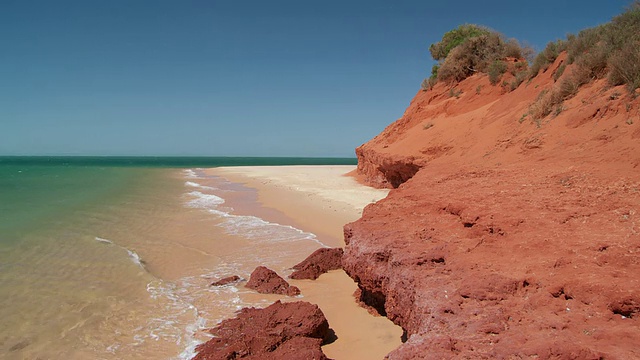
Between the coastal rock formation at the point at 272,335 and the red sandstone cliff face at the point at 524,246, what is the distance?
0.91m

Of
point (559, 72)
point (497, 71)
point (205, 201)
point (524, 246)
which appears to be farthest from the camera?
point (205, 201)

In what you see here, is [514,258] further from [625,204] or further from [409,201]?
[409,201]

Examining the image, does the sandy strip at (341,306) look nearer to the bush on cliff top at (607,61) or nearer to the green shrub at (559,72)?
the bush on cliff top at (607,61)

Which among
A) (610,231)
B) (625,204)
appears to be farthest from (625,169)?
(610,231)

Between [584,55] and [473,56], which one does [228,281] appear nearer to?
[584,55]

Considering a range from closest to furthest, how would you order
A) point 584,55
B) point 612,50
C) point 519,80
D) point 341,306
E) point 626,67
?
1. point 341,306
2. point 626,67
3. point 612,50
4. point 584,55
5. point 519,80

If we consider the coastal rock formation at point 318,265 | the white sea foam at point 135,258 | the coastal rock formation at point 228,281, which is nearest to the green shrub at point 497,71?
the coastal rock formation at point 318,265

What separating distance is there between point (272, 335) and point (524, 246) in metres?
3.22

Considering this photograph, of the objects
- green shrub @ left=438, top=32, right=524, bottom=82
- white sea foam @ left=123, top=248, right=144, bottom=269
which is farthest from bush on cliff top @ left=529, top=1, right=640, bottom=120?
white sea foam @ left=123, top=248, right=144, bottom=269

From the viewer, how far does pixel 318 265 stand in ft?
27.8

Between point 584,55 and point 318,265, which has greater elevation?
point 584,55

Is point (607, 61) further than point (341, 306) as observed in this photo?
Yes

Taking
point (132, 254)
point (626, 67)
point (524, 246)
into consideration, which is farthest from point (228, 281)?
point (626, 67)

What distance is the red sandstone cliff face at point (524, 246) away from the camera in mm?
2908
